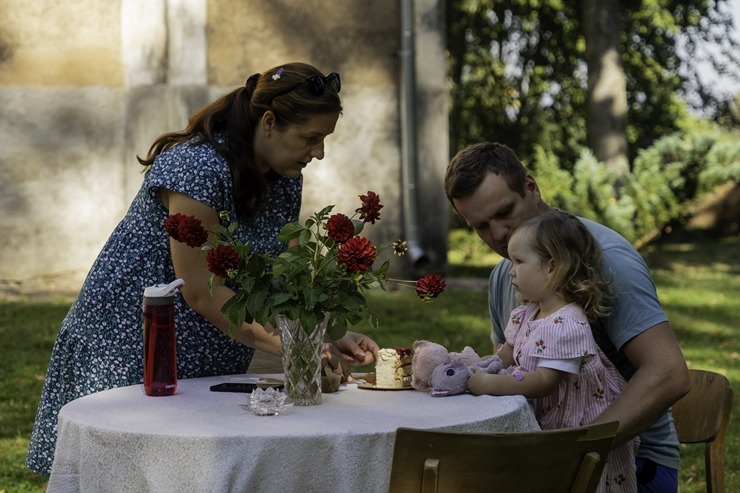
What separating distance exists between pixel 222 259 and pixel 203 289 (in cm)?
49

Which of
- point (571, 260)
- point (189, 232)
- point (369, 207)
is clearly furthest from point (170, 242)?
point (571, 260)

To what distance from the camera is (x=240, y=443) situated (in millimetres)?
2992

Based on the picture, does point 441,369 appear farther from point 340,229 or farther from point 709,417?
point 709,417

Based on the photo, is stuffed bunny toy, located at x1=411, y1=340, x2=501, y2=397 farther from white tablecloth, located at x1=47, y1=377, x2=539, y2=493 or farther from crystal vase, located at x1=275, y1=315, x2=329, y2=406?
crystal vase, located at x1=275, y1=315, x2=329, y2=406

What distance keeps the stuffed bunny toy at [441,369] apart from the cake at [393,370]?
0.16 ft

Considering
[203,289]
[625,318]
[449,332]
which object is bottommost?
[449,332]

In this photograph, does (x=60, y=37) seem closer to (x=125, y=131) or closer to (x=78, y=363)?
(x=125, y=131)

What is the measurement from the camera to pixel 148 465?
3.06 meters

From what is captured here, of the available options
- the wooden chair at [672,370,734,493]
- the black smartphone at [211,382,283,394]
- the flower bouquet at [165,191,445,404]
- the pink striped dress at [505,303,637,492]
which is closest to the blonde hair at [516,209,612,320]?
the pink striped dress at [505,303,637,492]

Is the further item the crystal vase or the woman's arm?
the woman's arm

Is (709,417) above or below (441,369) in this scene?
below

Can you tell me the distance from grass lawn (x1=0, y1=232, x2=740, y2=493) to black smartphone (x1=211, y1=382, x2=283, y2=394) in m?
2.96

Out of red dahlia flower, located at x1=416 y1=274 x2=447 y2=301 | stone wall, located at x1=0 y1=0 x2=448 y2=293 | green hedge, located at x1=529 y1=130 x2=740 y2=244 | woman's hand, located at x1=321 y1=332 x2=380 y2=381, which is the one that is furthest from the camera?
green hedge, located at x1=529 y1=130 x2=740 y2=244

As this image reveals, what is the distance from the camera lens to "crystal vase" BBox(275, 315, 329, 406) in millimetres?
3449
